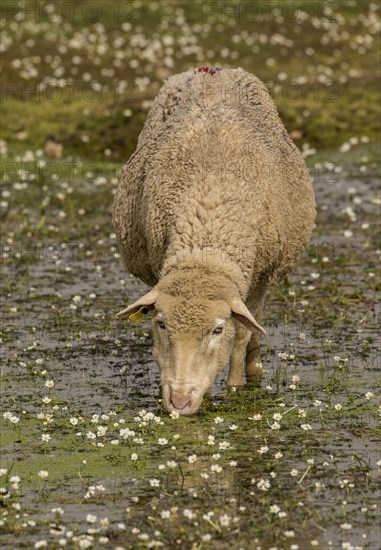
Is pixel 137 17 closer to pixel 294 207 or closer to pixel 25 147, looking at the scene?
pixel 25 147

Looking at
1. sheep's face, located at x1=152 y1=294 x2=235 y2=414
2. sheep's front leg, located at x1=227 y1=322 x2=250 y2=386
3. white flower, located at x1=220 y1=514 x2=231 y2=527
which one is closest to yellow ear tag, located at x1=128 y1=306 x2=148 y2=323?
sheep's face, located at x1=152 y1=294 x2=235 y2=414

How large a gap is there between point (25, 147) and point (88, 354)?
11.2 metres

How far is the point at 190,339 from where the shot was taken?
29.1ft

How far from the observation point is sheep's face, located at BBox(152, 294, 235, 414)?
8.79 meters

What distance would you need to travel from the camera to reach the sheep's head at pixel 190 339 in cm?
880

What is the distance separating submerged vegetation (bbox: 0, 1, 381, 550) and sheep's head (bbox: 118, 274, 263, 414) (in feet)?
0.79

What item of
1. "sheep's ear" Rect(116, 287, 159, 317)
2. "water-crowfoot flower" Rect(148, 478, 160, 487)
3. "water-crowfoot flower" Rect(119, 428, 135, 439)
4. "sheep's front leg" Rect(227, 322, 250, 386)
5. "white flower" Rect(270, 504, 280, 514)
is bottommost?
"sheep's front leg" Rect(227, 322, 250, 386)

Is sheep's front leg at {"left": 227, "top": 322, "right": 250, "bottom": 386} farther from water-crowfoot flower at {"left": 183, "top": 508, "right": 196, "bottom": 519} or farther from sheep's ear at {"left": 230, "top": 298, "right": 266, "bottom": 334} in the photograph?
water-crowfoot flower at {"left": 183, "top": 508, "right": 196, "bottom": 519}

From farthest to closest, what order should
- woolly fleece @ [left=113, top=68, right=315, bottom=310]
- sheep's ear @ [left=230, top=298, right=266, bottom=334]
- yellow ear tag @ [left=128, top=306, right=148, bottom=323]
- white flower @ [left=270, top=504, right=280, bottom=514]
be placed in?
woolly fleece @ [left=113, top=68, right=315, bottom=310] → yellow ear tag @ [left=128, top=306, right=148, bottom=323] → sheep's ear @ [left=230, top=298, right=266, bottom=334] → white flower @ [left=270, top=504, right=280, bottom=514]

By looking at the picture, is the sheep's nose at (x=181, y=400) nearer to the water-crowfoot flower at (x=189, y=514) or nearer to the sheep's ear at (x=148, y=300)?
the sheep's ear at (x=148, y=300)

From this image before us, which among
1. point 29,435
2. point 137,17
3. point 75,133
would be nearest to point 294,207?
point 29,435

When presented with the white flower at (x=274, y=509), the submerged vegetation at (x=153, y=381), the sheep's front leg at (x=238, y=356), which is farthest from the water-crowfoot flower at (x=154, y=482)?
the sheep's front leg at (x=238, y=356)

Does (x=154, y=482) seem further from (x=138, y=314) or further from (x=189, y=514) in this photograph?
(x=138, y=314)

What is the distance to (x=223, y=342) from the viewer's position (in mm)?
9195
